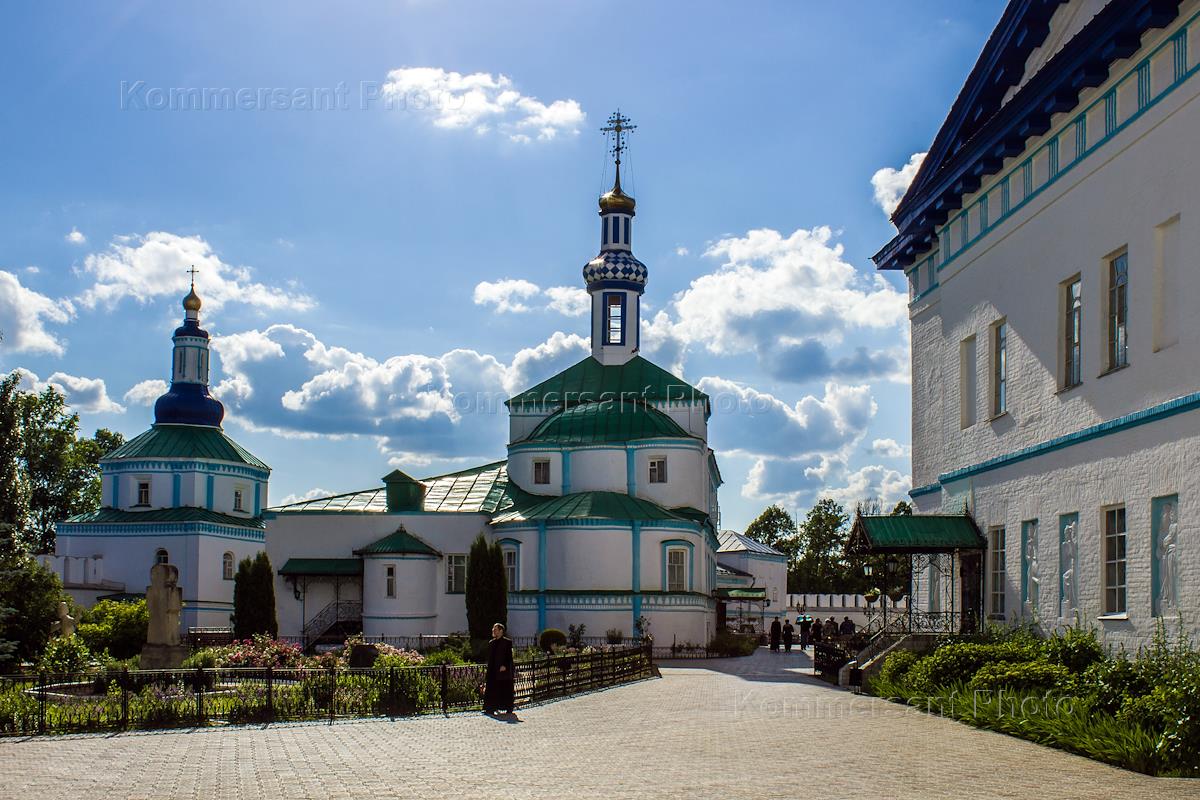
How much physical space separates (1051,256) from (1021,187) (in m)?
1.72

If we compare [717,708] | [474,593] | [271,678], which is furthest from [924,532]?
[474,593]

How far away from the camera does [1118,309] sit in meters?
18.4

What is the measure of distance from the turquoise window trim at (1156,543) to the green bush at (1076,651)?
4.71ft

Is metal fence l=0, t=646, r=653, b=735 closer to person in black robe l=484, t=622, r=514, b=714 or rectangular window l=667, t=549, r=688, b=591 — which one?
person in black robe l=484, t=622, r=514, b=714

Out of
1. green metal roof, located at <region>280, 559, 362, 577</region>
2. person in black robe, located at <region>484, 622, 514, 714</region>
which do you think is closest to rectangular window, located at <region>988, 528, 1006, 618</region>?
person in black robe, located at <region>484, 622, 514, 714</region>

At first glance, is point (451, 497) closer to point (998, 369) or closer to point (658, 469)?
point (658, 469)

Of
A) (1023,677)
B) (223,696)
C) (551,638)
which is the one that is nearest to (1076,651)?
(1023,677)

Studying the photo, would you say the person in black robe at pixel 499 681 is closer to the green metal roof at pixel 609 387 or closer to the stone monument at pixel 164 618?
the stone monument at pixel 164 618

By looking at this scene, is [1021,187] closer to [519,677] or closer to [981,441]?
[981,441]

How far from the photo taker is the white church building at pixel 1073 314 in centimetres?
1641

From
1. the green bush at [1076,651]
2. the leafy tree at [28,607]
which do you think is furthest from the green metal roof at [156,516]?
the green bush at [1076,651]

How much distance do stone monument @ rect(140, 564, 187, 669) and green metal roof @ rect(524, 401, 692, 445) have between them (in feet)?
76.7

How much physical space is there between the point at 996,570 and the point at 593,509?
23.0 metres

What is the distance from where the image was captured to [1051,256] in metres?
20.2
